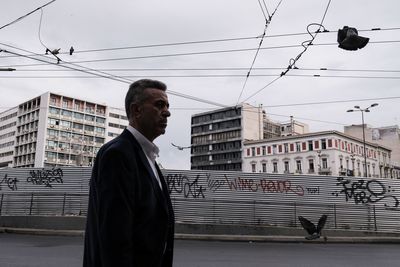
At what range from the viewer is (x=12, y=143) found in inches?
4894

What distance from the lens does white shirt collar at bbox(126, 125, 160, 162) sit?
2340 millimetres

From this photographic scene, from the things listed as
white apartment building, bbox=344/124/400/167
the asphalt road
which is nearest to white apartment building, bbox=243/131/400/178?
white apartment building, bbox=344/124/400/167

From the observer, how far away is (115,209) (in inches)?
78.2

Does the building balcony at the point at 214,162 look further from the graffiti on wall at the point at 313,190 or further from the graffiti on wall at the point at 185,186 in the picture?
the graffiti on wall at the point at 185,186

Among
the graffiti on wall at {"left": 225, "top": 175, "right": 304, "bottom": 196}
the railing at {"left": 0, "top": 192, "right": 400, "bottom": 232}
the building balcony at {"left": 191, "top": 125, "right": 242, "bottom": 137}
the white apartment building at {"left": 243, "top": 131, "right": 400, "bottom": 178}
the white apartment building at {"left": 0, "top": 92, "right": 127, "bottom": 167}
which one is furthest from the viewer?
the building balcony at {"left": 191, "top": 125, "right": 242, "bottom": 137}

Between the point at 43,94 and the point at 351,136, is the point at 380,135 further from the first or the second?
the point at 43,94

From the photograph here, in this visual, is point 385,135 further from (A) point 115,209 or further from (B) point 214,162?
(A) point 115,209

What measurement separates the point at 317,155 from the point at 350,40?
280ft

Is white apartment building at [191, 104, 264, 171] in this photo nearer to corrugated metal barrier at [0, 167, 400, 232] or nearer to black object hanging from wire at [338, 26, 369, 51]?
corrugated metal barrier at [0, 167, 400, 232]

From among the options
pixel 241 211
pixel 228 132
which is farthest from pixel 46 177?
pixel 228 132

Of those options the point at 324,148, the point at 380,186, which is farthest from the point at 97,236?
the point at 324,148

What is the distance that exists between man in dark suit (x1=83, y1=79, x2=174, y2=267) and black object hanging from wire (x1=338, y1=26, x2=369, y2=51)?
9.15 m

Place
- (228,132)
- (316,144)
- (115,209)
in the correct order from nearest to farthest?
(115,209) → (316,144) → (228,132)

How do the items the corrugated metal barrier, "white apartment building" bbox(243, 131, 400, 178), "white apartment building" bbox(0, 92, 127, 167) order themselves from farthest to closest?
"white apartment building" bbox(0, 92, 127, 167)
"white apartment building" bbox(243, 131, 400, 178)
the corrugated metal barrier
